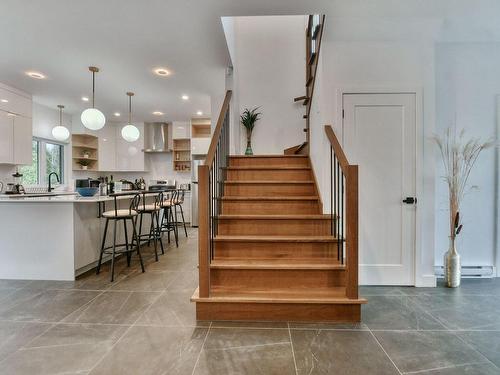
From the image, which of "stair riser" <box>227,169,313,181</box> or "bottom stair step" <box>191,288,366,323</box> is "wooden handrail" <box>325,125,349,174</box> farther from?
"bottom stair step" <box>191,288,366,323</box>

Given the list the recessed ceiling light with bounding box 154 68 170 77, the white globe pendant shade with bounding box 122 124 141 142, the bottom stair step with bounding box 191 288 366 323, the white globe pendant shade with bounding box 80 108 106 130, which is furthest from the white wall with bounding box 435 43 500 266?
the white globe pendant shade with bounding box 122 124 141 142

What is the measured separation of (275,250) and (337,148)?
1.12m

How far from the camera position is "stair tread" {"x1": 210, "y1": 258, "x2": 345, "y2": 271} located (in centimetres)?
236

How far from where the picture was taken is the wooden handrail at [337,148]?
7.44ft

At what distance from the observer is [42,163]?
5.82m

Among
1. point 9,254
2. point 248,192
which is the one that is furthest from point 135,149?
point 248,192

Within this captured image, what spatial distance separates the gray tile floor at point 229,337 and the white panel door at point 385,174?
0.38 m

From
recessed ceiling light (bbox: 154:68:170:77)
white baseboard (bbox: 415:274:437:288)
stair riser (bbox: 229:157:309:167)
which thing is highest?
recessed ceiling light (bbox: 154:68:170:77)

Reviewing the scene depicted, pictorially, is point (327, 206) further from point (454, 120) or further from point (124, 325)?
point (124, 325)

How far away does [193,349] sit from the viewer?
5.96ft

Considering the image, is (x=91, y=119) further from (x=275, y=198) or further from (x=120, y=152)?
(x=120, y=152)

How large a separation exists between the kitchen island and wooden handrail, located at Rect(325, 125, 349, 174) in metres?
2.68

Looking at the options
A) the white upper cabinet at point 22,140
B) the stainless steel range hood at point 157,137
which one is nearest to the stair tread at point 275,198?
the white upper cabinet at point 22,140

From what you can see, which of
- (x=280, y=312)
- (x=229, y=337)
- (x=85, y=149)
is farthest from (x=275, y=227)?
(x=85, y=149)
